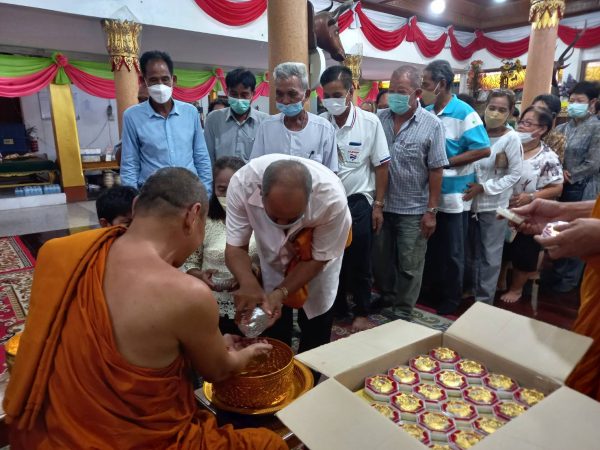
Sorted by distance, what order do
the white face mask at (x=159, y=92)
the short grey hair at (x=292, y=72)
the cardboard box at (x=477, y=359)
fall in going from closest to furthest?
1. the cardboard box at (x=477, y=359)
2. the short grey hair at (x=292, y=72)
3. the white face mask at (x=159, y=92)

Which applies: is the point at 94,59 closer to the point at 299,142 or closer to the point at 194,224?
the point at 299,142

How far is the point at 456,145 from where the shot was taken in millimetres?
2822

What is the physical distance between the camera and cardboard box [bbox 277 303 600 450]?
0.79 metres

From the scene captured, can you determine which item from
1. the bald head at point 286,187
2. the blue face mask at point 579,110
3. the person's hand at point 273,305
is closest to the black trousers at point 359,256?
the person's hand at point 273,305

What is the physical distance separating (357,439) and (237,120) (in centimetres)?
262

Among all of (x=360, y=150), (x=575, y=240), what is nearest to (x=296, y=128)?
(x=360, y=150)

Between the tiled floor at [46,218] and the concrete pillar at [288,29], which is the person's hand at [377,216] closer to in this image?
the concrete pillar at [288,29]

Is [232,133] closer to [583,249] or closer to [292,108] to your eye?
[292,108]

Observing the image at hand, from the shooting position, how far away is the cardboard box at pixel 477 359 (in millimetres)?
788

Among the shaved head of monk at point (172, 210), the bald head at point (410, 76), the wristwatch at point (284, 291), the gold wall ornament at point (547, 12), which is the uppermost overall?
the gold wall ornament at point (547, 12)

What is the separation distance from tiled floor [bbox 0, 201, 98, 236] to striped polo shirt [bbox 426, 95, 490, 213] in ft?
16.2

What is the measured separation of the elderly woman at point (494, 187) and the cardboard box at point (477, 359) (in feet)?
6.08

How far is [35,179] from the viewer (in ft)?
27.0

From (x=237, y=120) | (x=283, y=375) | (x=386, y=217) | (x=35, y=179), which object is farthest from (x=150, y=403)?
(x=35, y=179)
